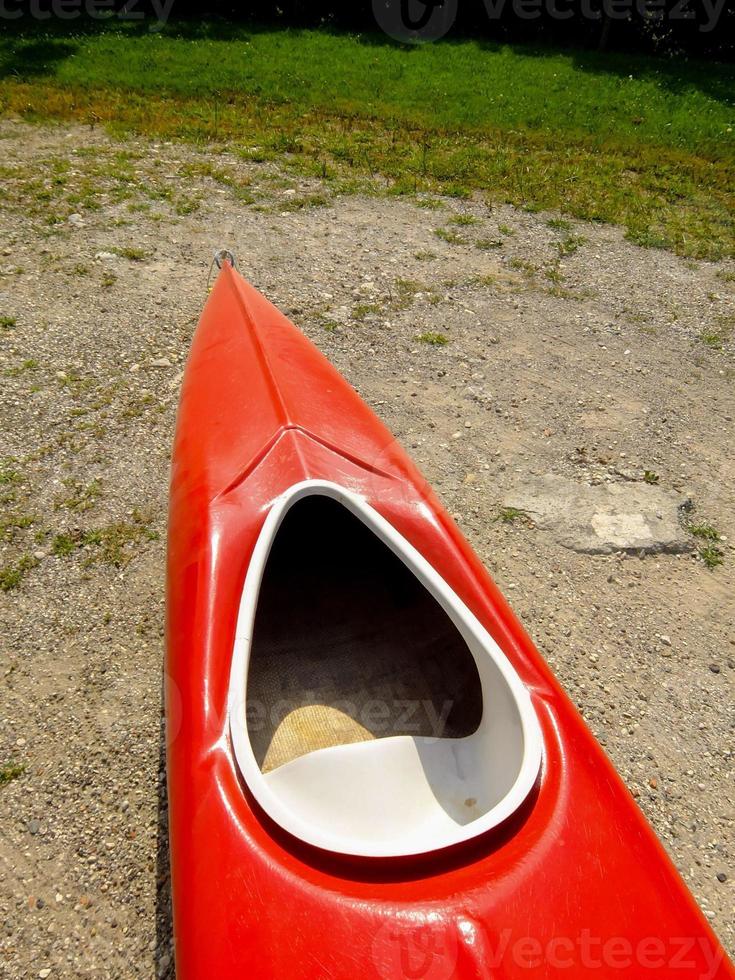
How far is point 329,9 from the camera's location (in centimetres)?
1382

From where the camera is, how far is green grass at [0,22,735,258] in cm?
825

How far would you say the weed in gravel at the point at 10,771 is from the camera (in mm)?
2977

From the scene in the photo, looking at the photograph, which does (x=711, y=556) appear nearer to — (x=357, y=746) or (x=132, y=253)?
(x=357, y=746)

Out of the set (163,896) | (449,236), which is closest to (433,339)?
(449,236)

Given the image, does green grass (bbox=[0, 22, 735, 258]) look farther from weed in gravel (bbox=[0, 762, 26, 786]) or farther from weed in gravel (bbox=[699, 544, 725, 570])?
weed in gravel (bbox=[0, 762, 26, 786])

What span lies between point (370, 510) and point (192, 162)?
695 centimetres

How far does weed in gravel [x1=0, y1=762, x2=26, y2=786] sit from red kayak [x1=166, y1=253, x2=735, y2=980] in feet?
3.39

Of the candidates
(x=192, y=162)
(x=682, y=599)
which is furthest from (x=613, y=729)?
(x=192, y=162)

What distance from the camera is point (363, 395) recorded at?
16.8 feet

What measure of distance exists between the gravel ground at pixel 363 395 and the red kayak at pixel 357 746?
0.78 metres

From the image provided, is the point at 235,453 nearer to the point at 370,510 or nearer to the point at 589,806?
the point at 370,510

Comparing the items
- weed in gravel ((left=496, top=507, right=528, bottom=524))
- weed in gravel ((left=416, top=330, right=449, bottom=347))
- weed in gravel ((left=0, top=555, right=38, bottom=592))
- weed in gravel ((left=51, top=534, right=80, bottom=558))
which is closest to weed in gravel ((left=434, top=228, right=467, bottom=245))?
weed in gravel ((left=416, top=330, right=449, bottom=347))

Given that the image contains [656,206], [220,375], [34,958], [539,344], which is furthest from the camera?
[656,206]

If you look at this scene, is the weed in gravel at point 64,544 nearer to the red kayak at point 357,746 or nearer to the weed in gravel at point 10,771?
the red kayak at point 357,746
